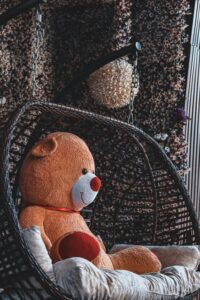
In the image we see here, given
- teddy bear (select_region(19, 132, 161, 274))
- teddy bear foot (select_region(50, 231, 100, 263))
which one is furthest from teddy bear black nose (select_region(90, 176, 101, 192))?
teddy bear foot (select_region(50, 231, 100, 263))

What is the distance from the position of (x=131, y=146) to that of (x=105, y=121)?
656 millimetres

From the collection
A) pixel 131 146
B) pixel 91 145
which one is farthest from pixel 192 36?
pixel 91 145

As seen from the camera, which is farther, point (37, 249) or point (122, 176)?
point (122, 176)

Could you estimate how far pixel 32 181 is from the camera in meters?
2.46

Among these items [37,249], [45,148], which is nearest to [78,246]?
[37,249]

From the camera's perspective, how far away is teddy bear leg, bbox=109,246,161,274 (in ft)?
8.11

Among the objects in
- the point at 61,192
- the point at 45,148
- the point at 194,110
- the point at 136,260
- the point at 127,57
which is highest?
the point at 127,57

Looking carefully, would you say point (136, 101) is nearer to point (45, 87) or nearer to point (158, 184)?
point (45, 87)

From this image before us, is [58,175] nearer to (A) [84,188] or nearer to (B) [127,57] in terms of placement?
(A) [84,188]

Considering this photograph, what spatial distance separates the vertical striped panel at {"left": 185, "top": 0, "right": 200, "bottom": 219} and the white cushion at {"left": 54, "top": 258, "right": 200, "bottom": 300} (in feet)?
8.61

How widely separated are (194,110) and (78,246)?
2916 mm

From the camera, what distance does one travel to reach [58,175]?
2.49 m

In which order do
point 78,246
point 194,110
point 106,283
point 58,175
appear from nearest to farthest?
point 106,283 → point 78,246 → point 58,175 → point 194,110

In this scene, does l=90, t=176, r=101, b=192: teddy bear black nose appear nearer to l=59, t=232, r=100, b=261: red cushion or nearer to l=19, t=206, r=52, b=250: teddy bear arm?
l=19, t=206, r=52, b=250: teddy bear arm
